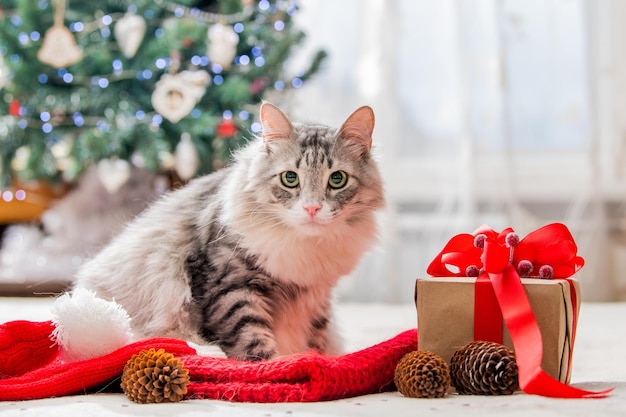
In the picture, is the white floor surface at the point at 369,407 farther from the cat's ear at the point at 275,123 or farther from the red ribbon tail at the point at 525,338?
the cat's ear at the point at 275,123

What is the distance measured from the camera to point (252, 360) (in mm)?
1380

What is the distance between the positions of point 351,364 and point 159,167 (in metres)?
1.87

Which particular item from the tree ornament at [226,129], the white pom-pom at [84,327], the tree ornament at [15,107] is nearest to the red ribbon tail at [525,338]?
the white pom-pom at [84,327]

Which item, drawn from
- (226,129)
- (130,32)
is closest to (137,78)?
(130,32)

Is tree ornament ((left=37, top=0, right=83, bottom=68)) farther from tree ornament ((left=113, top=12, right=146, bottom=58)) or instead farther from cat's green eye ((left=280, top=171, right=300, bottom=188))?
cat's green eye ((left=280, top=171, right=300, bottom=188))

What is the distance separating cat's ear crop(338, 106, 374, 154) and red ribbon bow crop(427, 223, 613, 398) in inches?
11.2

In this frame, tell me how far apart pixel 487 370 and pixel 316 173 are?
494mm

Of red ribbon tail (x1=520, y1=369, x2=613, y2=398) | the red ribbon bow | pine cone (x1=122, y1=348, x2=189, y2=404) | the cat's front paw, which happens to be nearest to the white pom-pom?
pine cone (x1=122, y1=348, x2=189, y2=404)

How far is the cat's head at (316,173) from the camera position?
142 centimetres

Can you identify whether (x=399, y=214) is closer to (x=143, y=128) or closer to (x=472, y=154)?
(x=472, y=154)

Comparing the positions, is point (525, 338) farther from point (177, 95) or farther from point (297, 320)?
point (177, 95)

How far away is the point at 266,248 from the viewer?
1.46m

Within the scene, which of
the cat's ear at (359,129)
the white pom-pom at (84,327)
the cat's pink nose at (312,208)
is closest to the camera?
the white pom-pom at (84,327)

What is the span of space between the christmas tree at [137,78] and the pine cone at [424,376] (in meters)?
1.74
